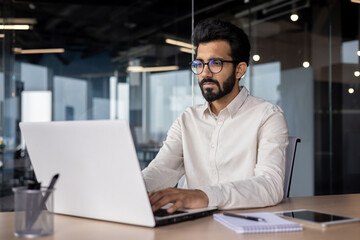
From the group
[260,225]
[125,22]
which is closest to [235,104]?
[260,225]

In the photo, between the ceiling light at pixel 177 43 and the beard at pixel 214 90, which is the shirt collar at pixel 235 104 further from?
the ceiling light at pixel 177 43

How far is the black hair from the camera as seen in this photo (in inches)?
84.9

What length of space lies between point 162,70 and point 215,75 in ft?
10.8

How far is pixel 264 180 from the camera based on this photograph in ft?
5.74

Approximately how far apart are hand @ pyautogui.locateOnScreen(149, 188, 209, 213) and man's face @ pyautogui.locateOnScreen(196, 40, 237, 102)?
71cm

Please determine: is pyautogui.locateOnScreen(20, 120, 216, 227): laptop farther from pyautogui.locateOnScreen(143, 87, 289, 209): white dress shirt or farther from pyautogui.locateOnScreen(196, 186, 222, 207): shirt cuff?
pyautogui.locateOnScreen(143, 87, 289, 209): white dress shirt

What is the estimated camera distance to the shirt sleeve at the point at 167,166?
1978 millimetres

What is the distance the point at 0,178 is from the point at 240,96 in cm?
338

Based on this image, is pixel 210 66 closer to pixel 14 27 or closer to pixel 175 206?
pixel 175 206

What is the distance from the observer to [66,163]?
4.48ft

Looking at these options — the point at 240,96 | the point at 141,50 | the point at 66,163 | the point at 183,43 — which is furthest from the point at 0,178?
the point at 66,163

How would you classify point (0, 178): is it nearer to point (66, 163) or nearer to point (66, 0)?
point (66, 0)

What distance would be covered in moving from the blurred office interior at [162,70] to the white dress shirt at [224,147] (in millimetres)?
2858

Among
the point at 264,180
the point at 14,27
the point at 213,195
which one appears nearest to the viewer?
the point at 213,195
